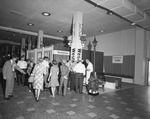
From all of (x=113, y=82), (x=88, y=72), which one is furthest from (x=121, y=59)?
(x=88, y=72)

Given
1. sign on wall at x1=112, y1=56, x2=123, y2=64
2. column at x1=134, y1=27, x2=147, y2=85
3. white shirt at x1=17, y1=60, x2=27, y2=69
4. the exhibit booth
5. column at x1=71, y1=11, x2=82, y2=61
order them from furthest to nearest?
sign on wall at x1=112, y1=56, x2=123, y2=64 → column at x1=134, y1=27, x2=147, y2=85 → the exhibit booth → white shirt at x1=17, y1=60, x2=27, y2=69 → column at x1=71, y1=11, x2=82, y2=61

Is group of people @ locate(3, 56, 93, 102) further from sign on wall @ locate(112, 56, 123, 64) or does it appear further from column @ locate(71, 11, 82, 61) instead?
sign on wall @ locate(112, 56, 123, 64)

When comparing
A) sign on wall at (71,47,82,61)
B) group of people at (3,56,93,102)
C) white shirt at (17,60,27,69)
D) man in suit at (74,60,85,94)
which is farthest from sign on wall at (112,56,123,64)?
white shirt at (17,60,27,69)

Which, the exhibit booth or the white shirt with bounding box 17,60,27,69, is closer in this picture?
the white shirt with bounding box 17,60,27,69

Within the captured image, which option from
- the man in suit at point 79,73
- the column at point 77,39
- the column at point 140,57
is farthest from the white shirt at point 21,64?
the column at point 140,57

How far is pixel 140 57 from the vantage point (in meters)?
7.87

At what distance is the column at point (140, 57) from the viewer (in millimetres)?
7691

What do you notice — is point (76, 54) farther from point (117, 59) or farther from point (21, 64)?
point (117, 59)

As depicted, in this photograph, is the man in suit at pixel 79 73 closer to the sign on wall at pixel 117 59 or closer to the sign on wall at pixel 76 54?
the sign on wall at pixel 76 54

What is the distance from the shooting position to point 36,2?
16.8 feet

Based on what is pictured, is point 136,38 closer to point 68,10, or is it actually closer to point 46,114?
point 68,10

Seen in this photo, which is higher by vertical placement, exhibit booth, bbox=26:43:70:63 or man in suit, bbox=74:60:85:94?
exhibit booth, bbox=26:43:70:63

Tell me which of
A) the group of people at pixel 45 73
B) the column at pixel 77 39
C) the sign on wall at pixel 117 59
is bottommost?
the group of people at pixel 45 73

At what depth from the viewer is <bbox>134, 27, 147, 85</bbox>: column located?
303 inches
